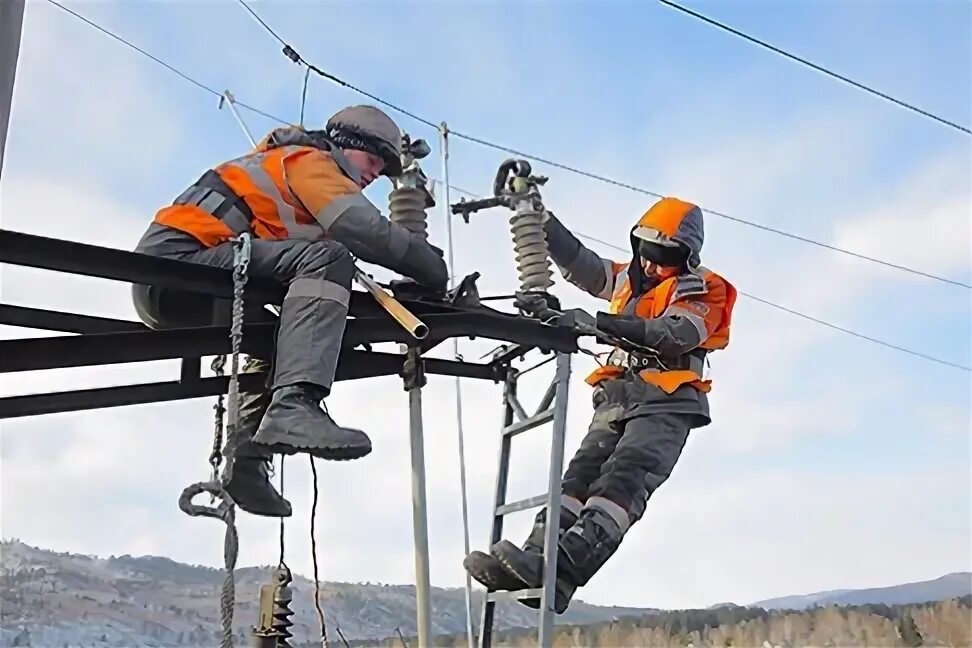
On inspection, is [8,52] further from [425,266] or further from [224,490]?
[425,266]

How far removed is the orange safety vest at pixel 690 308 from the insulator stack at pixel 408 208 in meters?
1.02

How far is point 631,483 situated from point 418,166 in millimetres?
1348

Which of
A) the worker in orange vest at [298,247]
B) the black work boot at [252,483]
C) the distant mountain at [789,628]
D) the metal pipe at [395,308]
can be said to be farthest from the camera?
the distant mountain at [789,628]

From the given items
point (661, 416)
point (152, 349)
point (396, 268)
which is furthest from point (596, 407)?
point (152, 349)

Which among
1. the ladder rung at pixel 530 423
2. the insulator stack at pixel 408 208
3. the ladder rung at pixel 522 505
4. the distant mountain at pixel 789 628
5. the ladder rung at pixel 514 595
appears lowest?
the distant mountain at pixel 789 628

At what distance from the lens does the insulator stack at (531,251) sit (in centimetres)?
378

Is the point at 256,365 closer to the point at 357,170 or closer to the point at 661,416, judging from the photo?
the point at 357,170

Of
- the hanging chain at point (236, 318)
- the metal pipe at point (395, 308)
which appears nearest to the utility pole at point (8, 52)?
the hanging chain at point (236, 318)

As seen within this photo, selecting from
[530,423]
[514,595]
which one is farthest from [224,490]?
[530,423]

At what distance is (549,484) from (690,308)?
101 cm

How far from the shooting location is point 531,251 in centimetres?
387

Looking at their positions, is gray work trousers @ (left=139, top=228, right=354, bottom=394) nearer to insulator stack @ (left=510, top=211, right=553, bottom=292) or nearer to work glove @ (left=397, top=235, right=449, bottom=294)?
work glove @ (left=397, top=235, right=449, bottom=294)

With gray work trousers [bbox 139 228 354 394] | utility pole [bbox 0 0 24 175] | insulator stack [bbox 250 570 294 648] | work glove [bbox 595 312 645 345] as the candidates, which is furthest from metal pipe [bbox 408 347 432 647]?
utility pole [bbox 0 0 24 175]

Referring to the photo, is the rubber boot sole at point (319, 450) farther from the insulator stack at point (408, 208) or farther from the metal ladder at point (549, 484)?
the insulator stack at point (408, 208)
